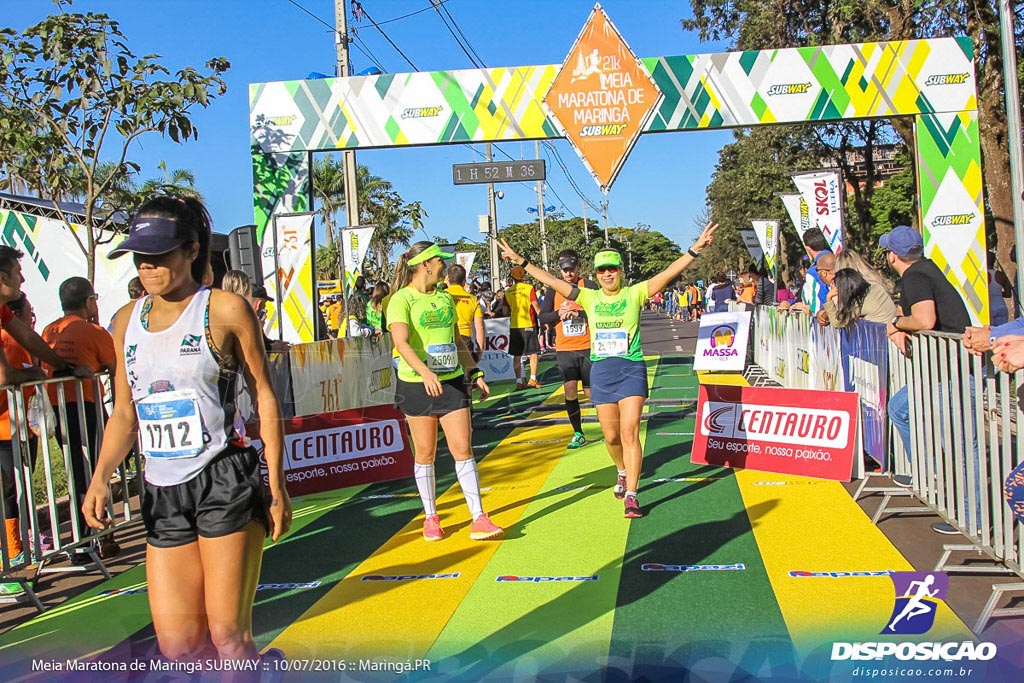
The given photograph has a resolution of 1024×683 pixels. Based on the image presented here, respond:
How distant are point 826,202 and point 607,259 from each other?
7.92 meters

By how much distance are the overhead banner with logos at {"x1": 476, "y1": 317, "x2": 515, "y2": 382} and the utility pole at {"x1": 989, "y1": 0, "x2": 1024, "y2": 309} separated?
9125 millimetres

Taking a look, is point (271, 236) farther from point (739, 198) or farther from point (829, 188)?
point (739, 198)

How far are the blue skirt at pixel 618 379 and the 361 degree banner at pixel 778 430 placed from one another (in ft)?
5.48

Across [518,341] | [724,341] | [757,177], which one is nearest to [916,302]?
[518,341]

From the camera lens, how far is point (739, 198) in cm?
4494

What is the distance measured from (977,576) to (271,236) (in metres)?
10.3

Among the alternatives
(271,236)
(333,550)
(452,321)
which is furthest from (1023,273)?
(271,236)

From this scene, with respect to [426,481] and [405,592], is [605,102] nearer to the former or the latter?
[426,481]

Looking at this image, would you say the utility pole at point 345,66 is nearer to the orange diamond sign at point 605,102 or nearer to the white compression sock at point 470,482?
the orange diamond sign at point 605,102

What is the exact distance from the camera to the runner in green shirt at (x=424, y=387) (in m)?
6.28

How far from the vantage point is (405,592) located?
5.29 m

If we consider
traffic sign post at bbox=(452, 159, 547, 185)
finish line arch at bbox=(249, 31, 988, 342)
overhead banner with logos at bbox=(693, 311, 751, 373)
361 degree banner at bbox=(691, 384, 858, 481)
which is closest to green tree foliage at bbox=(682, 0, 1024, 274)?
finish line arch at bbox=(249, 31, 988, 342)

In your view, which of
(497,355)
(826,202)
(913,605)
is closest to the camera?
(913,605)

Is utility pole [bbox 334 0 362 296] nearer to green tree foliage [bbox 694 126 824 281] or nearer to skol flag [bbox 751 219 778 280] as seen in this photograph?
skol flag [bbox 751 219 778 280]
